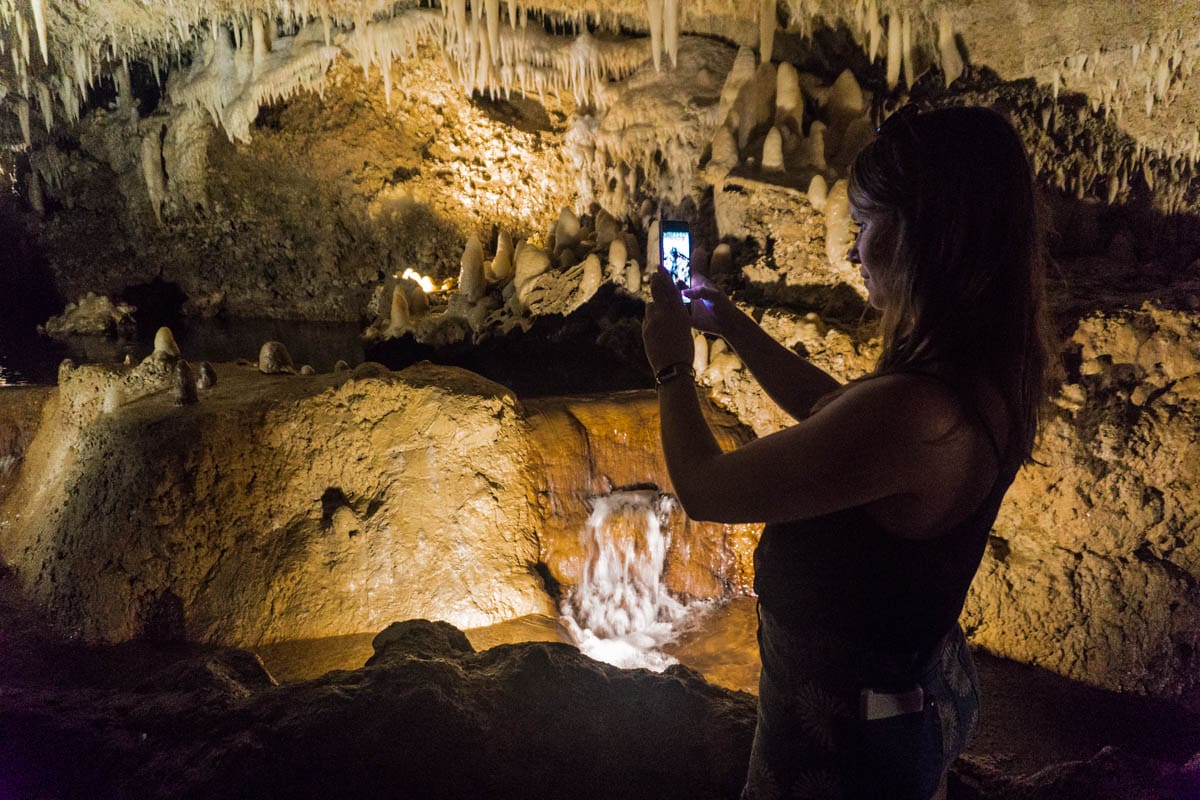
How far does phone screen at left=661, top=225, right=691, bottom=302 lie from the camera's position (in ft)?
7.11

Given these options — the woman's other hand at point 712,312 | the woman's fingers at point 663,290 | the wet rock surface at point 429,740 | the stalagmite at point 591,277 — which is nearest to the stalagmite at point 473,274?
the stalagmite at point 591,277

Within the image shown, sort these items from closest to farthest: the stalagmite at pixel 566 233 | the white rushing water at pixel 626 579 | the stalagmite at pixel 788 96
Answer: the white rushing water at pixel 626 579
the stalagmite at pixel 788 96
the stalagmite at pixel 566 233

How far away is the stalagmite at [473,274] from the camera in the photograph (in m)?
10.1

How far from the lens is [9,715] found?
1.66m

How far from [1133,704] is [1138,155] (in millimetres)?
7070

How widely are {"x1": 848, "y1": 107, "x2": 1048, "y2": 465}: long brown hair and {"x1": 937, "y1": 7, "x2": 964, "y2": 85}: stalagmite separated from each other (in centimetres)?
852

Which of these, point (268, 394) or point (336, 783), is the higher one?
point (268, 394)

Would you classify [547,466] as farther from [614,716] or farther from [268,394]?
[614,716]

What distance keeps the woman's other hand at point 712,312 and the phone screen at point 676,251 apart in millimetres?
512

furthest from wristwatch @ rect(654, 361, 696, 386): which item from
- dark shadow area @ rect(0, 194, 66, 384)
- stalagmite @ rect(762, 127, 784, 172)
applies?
dark shadow area @ rect(0, 194, 66, 384)

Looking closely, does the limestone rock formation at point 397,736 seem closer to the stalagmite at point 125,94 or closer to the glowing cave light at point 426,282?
the glowing cave light at point 426,282

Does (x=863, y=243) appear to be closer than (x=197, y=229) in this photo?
Yes

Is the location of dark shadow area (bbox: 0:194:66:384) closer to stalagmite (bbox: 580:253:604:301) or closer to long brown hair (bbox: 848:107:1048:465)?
stalagmite (bbox: 580:253:604:301)

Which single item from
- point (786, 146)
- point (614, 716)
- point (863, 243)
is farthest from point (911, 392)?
point (786, 146)
